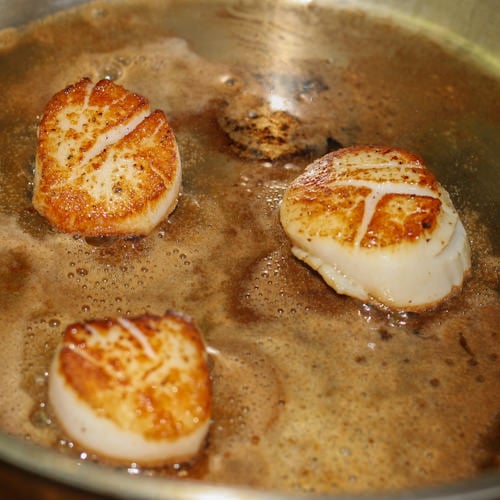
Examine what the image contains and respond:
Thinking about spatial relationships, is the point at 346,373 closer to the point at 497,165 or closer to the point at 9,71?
the point at 497,165

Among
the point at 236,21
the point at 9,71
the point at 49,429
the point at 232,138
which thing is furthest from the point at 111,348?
the point at 236,21

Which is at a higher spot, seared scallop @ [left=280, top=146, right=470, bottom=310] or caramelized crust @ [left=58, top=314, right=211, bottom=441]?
seared scallop @ [left=280, top=146, right=470, bottom=310]

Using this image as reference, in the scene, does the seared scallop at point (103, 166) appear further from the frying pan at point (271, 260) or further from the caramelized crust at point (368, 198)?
the caramelized crust at point (368, 198)

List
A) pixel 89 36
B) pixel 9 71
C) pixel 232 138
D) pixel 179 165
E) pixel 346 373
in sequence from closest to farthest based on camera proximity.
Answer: pixel 346 373, pixel 179 165, pixel 232 138, pixel 9 71, pixel 89 36

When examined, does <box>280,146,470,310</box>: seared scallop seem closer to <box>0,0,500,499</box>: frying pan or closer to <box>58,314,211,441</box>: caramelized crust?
<box>0,0,500,499</box>: frying pan

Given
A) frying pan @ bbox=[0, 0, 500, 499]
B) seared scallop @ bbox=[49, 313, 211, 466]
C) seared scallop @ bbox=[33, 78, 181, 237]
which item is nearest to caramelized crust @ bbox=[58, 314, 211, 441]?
seared scallop @ bbox=[49, 313, 211, 466]

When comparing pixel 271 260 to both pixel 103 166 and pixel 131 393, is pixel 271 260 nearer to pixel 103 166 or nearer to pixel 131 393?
pixel 103 166

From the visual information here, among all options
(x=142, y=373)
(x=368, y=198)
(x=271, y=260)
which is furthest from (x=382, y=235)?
(x=142, y=373)

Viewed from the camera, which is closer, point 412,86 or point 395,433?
point 395,433
